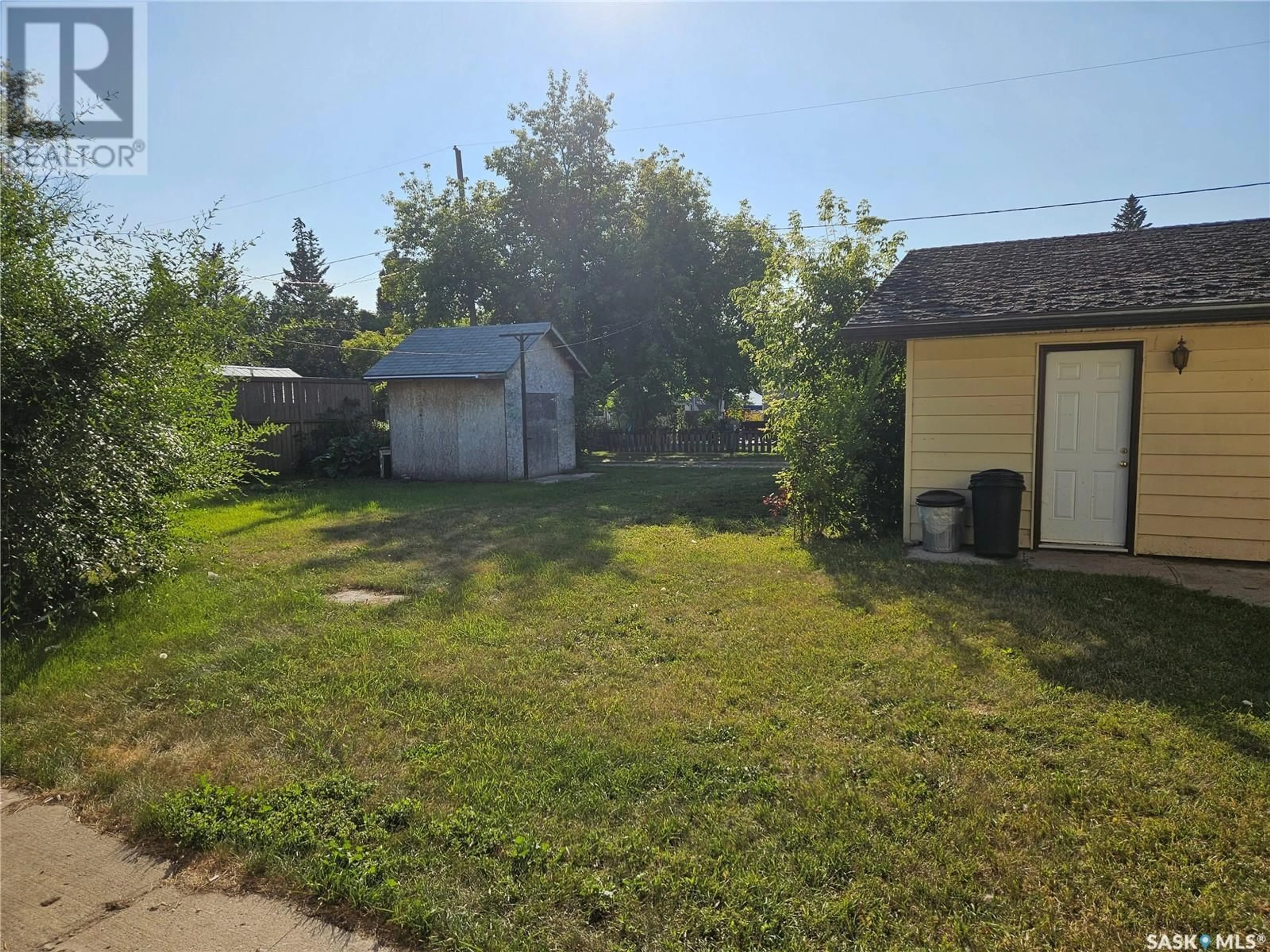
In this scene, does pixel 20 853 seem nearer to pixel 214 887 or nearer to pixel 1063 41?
pixel 214 887

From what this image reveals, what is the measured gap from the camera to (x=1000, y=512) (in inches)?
286

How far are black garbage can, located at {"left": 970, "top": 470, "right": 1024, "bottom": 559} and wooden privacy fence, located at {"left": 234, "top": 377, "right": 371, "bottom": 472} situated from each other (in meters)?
13.6

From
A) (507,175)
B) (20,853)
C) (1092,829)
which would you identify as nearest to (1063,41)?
(1092,829)

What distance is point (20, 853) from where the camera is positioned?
2699mm

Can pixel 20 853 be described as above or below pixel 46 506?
below

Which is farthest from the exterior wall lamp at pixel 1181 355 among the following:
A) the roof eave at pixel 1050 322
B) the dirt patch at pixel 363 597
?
the dirt patch at pixel 363 597

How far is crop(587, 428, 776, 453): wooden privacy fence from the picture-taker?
24.4m

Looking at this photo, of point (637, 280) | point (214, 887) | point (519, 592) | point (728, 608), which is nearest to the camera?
point (214, 887)

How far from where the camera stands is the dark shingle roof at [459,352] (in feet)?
52.4

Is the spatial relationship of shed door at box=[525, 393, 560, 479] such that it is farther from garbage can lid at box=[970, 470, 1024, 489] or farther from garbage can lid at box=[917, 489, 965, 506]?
garbage can lid at box=[970, 470, 1024, 489]

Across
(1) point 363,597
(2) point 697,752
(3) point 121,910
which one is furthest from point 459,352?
(3) point 121,910

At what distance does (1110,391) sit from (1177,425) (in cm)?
66

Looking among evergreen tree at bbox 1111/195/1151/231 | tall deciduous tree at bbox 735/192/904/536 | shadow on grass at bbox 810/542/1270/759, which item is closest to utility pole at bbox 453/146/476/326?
tall deciduous tree at bbox 735/192/904/536

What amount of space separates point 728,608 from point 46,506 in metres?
4.95
